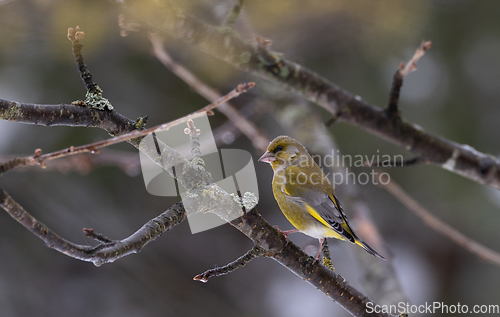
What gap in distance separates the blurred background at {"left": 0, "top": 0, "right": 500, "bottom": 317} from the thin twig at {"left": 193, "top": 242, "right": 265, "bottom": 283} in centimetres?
88

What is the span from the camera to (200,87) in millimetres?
1833

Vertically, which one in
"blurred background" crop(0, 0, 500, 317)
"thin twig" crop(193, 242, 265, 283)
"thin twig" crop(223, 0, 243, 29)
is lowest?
"blurred background" crop(0, 0, 500, 317)

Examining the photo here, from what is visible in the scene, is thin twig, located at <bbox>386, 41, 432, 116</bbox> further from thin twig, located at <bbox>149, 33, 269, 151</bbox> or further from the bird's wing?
thin twig, located at <bbox>149, 33, 269, 151</bbox>

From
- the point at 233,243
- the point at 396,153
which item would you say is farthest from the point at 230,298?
the point at 396,153

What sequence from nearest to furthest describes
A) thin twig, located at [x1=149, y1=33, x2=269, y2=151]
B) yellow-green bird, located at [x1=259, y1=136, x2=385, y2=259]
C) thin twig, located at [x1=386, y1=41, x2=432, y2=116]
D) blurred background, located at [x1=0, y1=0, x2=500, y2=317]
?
thin twig, located at [x1=386, y1=41, x2=432, y2=116] < yellow-green bird, located at [x1=259, y1=136, x2=385, y2=259] < thin twig, located at [x1=149, y1=33, x2=269, y2=151] < blurred background, located at [x1=0, y1=0, x2=500, y2=317]

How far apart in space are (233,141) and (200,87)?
1.26 m

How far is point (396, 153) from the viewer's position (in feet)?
11.3

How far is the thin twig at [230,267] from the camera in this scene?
3.14 ft

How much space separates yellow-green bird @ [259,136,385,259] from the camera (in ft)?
5.18

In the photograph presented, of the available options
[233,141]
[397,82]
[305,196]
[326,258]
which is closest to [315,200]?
[305,196]

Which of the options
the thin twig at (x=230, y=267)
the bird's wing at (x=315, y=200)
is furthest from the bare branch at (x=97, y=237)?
the bird's wing at (x=315, y=200)

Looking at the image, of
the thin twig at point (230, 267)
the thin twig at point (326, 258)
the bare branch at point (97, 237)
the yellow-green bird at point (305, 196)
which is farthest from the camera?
the yellow-green bird at point (305, 196)

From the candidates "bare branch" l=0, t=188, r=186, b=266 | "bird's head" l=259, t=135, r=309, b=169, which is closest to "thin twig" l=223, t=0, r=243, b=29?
"bird's head" l=259, t=135, r=309, b=169

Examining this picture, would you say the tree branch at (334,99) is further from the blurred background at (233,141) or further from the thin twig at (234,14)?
the blurred background at (233,141)
